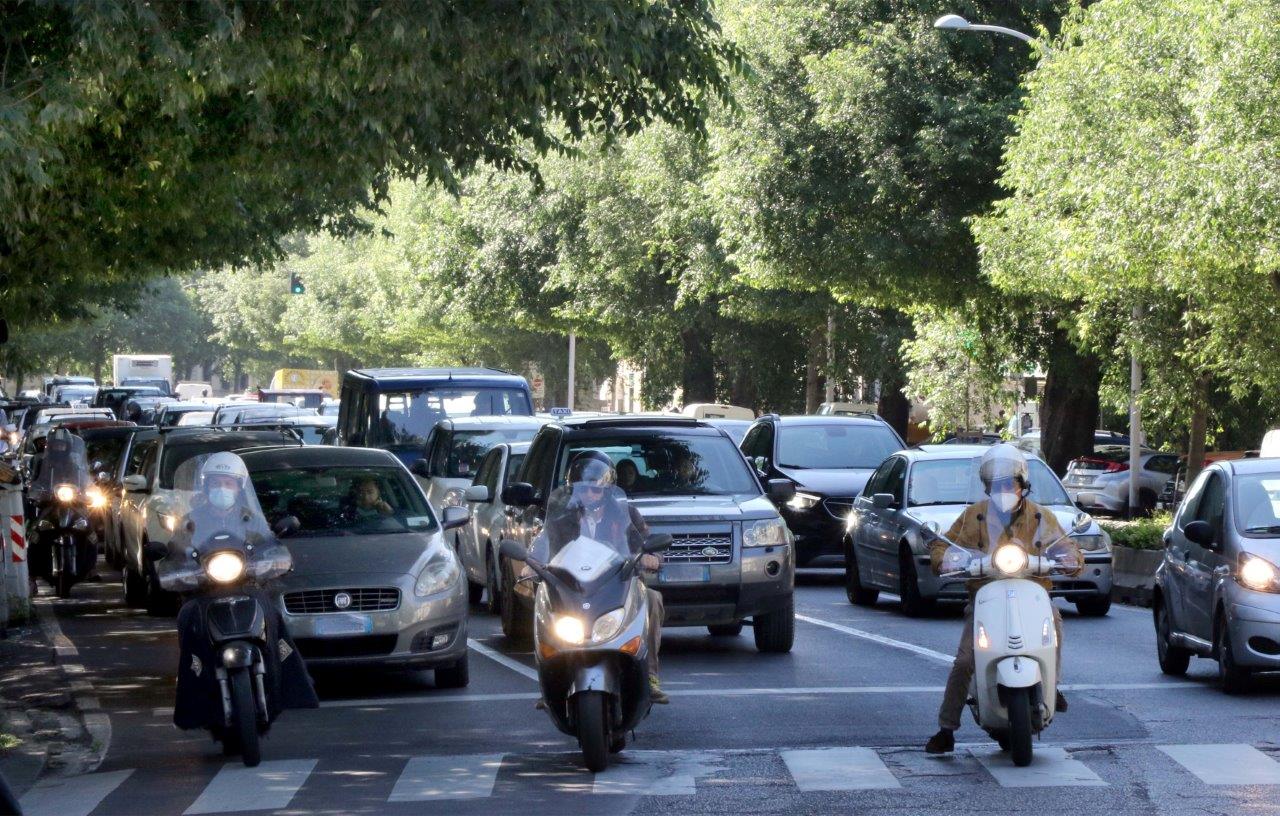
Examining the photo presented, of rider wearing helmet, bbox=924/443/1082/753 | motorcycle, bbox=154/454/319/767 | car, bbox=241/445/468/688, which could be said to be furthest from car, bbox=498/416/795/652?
rider wearing helmet, bbox=924/443/1082/753

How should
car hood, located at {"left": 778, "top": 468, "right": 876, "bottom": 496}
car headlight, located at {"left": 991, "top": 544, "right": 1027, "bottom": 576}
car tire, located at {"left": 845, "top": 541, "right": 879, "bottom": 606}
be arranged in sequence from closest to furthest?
car headlight, located at {"left": 991, "top": 544, "right": 1027, "bottom": 576}, car tire, located at {"left": 845, "top": 541, "right": 879, "bottom": 606}, car hood, located at {"left": 778, "top": 468, "right": 876, "bottom": 496}

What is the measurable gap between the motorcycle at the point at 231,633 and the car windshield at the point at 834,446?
43.1 ft

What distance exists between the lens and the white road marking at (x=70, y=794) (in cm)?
927

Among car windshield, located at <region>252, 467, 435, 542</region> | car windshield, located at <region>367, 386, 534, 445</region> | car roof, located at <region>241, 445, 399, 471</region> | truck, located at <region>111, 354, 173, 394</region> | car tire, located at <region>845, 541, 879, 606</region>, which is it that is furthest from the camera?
truck, located at <region>111, 354, 173, 394</region>

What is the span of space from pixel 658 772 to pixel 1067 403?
29.0 m

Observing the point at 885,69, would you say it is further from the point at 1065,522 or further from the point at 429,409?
the point at 1065,522

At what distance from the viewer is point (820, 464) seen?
23.3m

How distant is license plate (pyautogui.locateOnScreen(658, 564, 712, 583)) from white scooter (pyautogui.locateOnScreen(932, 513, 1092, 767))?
4.44 meters

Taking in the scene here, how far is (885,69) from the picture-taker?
34.9 meters

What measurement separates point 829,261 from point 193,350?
293 ft

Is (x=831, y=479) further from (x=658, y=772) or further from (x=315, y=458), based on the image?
(x=658, y=772)

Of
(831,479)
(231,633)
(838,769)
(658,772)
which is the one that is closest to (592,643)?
(658,772)

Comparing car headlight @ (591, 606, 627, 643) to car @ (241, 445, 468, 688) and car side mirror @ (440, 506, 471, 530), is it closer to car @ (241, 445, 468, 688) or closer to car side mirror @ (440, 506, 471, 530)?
car @ (241, 445, 468, 688)

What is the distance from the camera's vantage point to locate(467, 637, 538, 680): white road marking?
14117mm
